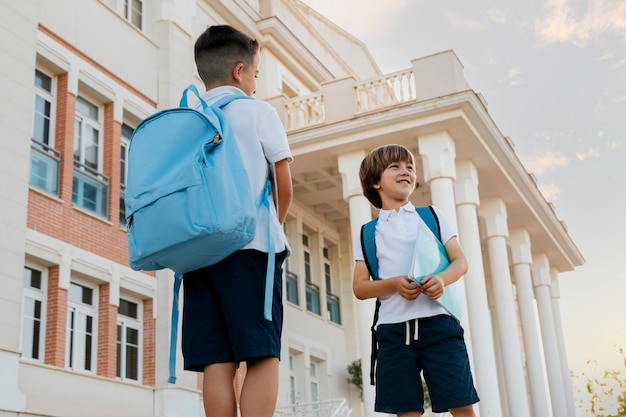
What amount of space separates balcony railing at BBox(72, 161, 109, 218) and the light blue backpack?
11.4m

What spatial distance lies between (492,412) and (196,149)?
14.1 meters

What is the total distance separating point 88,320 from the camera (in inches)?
570

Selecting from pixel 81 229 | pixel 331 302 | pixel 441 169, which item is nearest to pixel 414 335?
pixel 81 229

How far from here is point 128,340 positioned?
15617 millimetres

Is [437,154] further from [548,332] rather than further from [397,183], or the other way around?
[397,183]

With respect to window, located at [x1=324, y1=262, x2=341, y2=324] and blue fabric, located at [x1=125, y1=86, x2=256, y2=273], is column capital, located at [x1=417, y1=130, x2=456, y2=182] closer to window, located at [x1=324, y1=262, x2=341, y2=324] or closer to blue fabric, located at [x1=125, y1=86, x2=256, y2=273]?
window, located at [x1=324, y1=262, x2=341, y2=324]

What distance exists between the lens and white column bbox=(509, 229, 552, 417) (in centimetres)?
2152

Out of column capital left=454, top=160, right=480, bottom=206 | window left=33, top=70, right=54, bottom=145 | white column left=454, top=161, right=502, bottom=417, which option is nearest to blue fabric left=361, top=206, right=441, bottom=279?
window left=33, top=70, right=54, bottom=145

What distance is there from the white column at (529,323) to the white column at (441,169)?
546cm

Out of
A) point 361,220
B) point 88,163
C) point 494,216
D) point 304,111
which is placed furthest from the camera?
A: point 494,216

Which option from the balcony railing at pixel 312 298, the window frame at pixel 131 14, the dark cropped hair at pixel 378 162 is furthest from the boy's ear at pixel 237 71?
the balcony railing at pixel 312 298

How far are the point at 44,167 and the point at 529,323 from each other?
1414cm

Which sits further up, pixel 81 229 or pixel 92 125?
pixel 92 125

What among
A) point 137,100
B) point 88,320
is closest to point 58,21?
point 137,100
